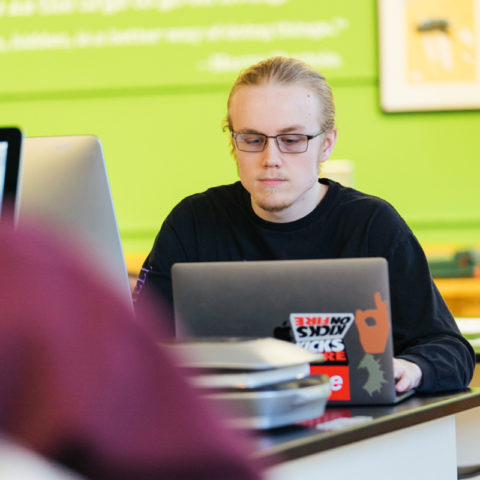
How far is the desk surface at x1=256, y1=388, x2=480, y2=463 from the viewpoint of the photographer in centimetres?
98

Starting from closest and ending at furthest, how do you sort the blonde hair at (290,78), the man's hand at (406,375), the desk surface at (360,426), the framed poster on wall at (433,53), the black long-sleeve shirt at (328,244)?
the desk surface at (360,426) → the man's hand at (406,375) → the black long-sleeve shirt at (328,244) → the blonde hair at (290,78) → the framed poster on wall at (433,53)

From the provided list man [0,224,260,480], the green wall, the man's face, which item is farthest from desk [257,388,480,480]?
the green wall

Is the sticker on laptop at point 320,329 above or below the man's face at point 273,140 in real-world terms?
below

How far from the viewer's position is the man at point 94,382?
0.24 metres

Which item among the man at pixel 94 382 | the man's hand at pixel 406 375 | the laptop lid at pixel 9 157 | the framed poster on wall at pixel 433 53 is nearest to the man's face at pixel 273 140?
the man's hand at pixel 406 375

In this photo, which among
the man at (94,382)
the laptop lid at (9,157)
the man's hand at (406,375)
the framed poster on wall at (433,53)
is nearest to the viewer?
the man at (94,382)

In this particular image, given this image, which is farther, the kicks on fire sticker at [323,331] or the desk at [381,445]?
the kicks on fire sticker at [323,331]

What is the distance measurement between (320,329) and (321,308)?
0.03m

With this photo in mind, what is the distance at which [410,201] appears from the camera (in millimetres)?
3736

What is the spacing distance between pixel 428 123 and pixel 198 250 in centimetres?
202

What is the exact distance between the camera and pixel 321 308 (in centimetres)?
123

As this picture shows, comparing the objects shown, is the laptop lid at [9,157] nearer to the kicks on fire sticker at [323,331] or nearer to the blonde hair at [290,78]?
the kicks on fire sticker at [323,331]

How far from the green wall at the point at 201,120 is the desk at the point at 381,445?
91.5 inches

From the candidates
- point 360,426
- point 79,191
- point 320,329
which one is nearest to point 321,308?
point 320,329
